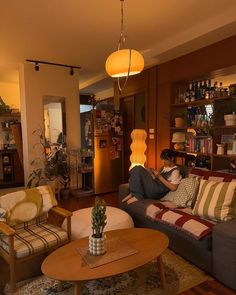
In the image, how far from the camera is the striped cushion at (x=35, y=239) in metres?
1.95

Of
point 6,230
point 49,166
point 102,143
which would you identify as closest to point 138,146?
point 102,143

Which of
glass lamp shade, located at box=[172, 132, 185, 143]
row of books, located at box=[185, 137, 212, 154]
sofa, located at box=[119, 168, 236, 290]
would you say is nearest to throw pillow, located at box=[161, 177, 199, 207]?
sofa, located at box=[119, 168, 236, 290]

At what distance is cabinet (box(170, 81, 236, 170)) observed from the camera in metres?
3.36

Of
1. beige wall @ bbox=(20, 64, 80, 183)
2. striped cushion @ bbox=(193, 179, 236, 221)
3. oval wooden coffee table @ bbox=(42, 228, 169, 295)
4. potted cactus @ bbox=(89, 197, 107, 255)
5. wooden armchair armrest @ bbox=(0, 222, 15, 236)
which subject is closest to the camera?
oval wooden coffee table @ bbox=(42, 228, 169, 295)

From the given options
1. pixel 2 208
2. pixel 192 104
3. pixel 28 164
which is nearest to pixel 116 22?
pixel 192 104

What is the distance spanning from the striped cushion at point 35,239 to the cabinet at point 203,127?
6.55ft

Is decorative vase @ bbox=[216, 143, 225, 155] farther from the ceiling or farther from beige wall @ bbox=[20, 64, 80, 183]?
beige wall @ bbox=[20, 64, 80, 183]

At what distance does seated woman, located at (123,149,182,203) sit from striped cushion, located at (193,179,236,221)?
588mm

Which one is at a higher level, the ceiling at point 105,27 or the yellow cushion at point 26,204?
the ceiling at point 105,27

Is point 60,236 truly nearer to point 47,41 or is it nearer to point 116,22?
point 116,22

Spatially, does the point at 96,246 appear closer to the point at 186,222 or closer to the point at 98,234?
the point at 98,234

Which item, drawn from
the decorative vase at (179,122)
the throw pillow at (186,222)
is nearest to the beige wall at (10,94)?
the decorative vase at (179,122)

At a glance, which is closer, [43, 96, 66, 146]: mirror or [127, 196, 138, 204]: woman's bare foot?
[127, 196, 138, 204]: woman's bare foot

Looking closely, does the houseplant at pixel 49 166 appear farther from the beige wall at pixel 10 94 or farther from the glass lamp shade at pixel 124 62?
the glass lamp shade at pixel 124 62
